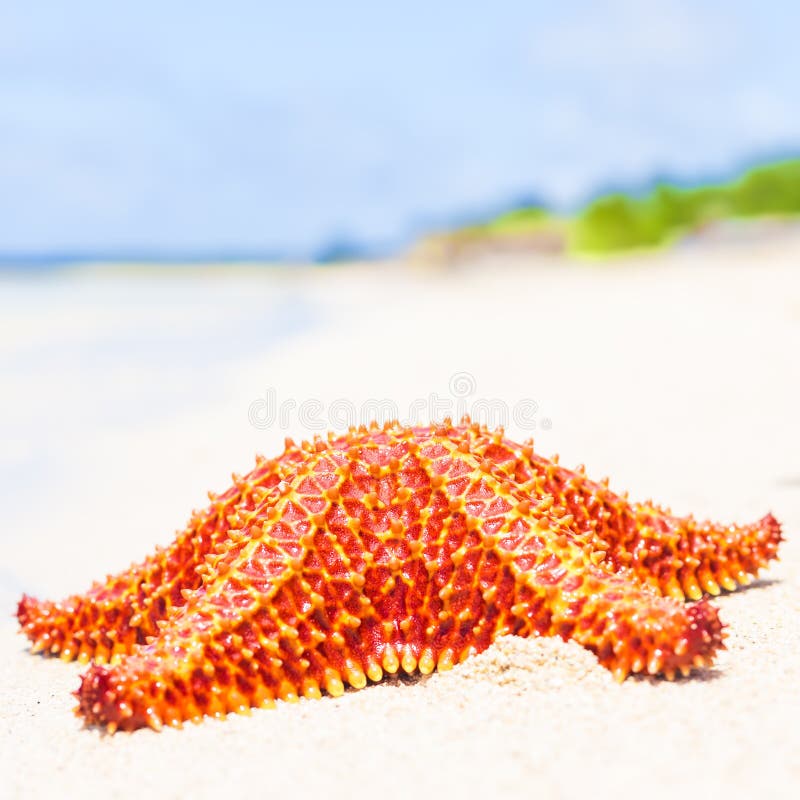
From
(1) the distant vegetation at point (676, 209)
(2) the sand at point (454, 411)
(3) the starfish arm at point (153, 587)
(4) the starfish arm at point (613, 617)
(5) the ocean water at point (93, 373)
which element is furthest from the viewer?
(1) the distant vegetation at point (676, 209)

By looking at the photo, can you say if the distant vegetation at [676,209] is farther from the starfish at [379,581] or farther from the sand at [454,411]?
the starfish at [379,581]

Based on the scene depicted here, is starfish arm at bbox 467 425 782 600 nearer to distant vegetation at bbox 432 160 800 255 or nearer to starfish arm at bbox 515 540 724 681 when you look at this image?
starfish arm at bbox 515 540 724 681

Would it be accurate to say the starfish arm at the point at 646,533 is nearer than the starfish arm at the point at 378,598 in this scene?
No

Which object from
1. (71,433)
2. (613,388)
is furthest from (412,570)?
(71,433)

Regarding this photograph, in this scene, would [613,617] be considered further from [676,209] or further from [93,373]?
[676,209]

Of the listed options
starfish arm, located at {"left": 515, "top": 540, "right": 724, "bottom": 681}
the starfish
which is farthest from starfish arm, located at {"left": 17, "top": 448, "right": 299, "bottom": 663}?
starfish arm, located at {"left": 515, "top": 540, "right": 724, "bottom": 681}

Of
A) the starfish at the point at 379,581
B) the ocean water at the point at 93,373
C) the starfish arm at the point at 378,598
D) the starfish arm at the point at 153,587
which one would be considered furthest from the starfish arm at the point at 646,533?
the ocean water at the point at 93,373
